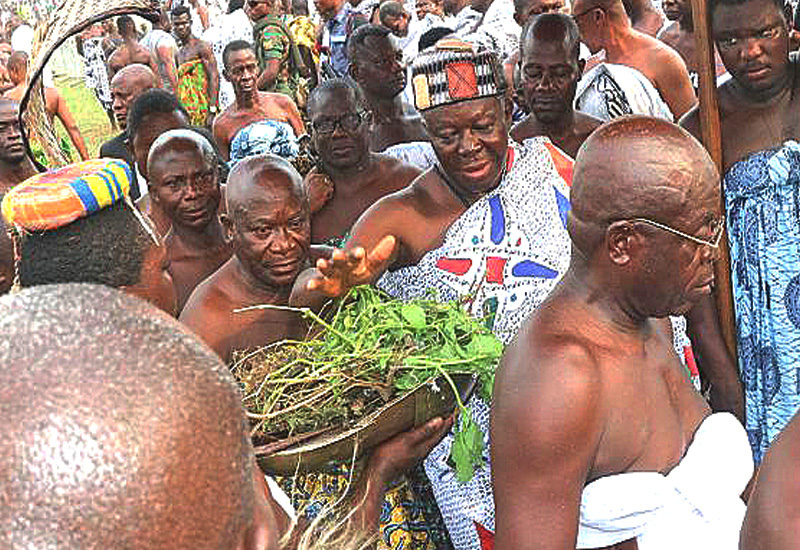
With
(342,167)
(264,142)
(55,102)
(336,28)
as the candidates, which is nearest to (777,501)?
(342,167)

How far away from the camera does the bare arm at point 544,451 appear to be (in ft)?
6.33

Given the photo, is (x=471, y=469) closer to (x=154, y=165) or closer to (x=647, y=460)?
(x=647, y=460)

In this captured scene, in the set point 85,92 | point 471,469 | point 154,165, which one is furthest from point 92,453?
point 85,92

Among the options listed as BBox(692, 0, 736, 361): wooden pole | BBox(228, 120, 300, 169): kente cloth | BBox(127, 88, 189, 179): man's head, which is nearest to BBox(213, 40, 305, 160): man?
BBox(228, 120, 300, 169): kente cloth

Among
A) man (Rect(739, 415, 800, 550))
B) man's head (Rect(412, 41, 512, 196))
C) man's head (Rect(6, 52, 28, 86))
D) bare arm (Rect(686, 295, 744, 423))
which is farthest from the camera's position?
man's head (Rect(6, 52, 28, 86))

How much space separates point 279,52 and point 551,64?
401 centimetres

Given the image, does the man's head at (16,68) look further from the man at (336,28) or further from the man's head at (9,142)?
the man's head at (9,142)

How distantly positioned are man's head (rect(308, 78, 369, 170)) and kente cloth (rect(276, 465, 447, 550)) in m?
1.66

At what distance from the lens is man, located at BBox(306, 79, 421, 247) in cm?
416

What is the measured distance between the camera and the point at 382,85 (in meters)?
5.15

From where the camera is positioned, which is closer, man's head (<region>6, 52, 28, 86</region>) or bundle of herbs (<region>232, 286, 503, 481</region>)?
bundle of herbs (<region>232, 286, 503, 481</region>)

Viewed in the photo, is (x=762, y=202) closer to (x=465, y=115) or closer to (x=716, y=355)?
(x=716, y=355)

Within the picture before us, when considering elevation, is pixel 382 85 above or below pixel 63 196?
below

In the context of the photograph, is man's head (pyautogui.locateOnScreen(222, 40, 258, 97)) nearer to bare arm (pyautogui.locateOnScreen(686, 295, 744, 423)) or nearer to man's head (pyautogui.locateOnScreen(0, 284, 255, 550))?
bare arm (pyautogui.locateOnScreen(686, 295, 744, 423))
